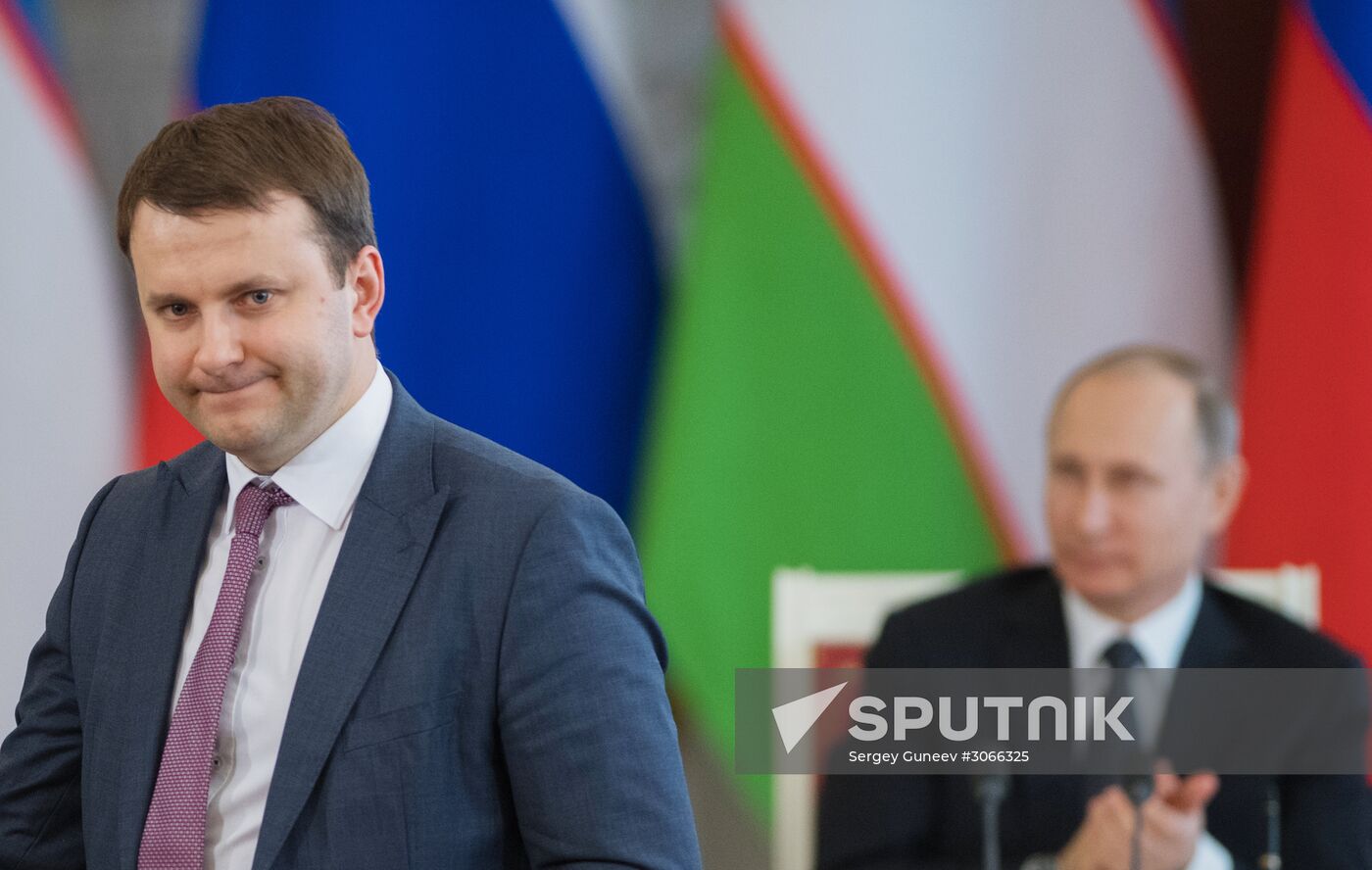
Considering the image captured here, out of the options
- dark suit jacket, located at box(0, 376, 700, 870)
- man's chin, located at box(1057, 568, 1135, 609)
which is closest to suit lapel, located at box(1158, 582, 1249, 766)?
man's chin, located at box(1057, 568, 1135, 609)

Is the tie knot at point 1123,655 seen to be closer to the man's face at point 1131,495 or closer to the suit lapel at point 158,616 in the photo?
the man's face at point 1131,495

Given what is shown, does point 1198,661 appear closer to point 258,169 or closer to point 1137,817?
point 1137,817

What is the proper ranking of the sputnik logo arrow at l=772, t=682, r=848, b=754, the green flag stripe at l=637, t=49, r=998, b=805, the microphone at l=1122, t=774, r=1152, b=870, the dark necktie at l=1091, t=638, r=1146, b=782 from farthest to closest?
the green flag stripe at l=637, t=49, r=998, b=805 → the sputnik logo arrow at l=772, t=682, r=848, b=754 → the dark necktie at l=1091, t=638, r=1146, b=782 → the microphone at l=1122, t=774, r=1152, b=870

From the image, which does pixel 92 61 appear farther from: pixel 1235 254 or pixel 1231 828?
pixel 1231 828

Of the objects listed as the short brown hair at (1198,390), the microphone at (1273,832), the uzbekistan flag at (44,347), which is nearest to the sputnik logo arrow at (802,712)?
the short brown hair at (1198,390)

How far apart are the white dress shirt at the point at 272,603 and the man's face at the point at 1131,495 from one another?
5.32ft

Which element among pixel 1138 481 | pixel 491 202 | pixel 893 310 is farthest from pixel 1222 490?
pixel 491 202

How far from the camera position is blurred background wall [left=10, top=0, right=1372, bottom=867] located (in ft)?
9.48

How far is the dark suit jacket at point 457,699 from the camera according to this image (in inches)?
43.9

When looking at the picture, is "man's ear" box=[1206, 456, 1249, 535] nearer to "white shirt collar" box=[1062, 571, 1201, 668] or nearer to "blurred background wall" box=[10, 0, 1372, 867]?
"white shirt collar" box=[1062, 571, 1201, 668]

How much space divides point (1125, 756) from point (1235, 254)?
114cm

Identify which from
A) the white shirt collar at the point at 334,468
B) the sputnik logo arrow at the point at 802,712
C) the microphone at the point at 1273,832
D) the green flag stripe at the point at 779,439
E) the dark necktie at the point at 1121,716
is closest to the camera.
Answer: the white shirt collar at the point at 334,468

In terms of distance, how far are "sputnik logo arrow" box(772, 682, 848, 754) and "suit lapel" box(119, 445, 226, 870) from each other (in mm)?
1598

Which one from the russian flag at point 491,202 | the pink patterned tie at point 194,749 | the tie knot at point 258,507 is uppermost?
the russian flag at point 491,202
